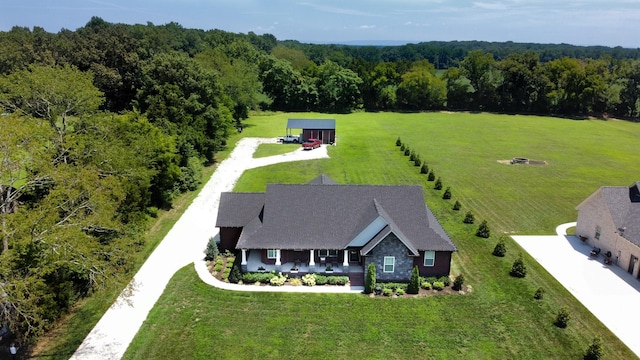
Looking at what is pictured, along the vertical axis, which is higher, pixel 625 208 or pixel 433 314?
pixel 625 208

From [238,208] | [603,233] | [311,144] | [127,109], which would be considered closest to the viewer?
[238,208]

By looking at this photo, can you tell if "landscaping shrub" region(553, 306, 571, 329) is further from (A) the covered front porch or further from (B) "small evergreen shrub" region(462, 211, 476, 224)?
(B) "small evergreen shrub" region(462, 211, 476, 224)

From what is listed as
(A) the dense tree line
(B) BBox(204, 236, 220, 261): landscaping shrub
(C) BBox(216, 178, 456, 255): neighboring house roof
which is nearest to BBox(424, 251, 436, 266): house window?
(C) BBox(216, 178, 456, 255): neighboring house roof

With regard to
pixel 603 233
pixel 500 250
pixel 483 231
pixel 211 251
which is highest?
pixel 603 233

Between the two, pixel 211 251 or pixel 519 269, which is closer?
pixel 519 269

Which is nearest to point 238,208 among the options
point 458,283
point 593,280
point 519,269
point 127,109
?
point 458,283

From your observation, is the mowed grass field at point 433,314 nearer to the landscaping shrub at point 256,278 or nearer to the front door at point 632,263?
the landscaping shrub at point 256,278

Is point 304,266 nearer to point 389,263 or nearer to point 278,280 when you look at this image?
point 278,280
